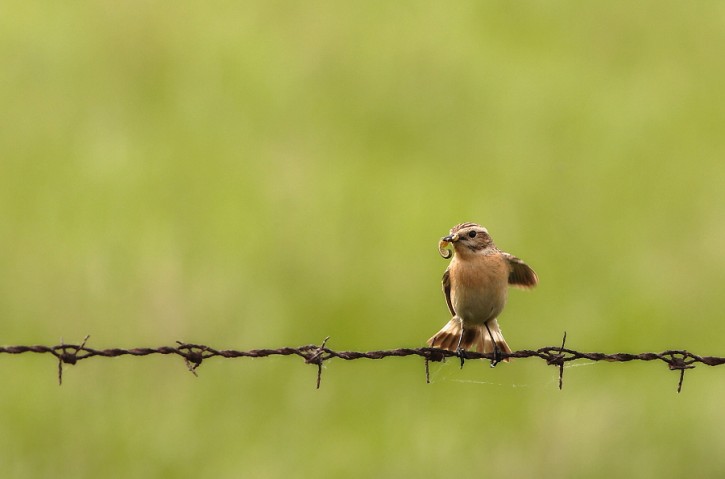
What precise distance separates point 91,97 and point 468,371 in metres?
5.60

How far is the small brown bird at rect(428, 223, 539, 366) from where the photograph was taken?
7305 millimetres

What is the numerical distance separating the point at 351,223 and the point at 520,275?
4.42m

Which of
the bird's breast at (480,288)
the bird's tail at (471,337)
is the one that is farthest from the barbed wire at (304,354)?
the bird's tail at (471,337)

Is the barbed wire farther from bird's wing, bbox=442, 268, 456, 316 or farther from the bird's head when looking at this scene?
bird's wing, bbox=442, 268, 456, 316

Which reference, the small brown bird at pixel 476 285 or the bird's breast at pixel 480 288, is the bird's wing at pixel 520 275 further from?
the bird's breast at pixel 480 288

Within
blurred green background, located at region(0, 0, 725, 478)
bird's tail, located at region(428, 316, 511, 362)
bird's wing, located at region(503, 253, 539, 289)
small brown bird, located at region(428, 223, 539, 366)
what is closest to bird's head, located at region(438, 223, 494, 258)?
small brown bird, located at region(428, 223, 539, 366)

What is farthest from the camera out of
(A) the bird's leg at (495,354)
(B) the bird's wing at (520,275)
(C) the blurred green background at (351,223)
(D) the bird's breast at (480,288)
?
(C) the blurred green background at (351,223)

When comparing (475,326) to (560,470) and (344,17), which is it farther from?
(344,17)

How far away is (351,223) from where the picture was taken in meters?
12.0

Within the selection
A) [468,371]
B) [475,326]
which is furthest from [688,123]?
[475,326]

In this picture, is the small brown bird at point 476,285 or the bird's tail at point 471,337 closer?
the small brown bird at point 476,285

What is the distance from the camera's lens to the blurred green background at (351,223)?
31.1 ft

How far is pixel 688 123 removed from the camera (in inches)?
564

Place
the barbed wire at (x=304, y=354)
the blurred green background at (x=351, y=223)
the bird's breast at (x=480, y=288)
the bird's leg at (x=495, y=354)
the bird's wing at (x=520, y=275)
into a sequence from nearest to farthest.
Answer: the barbed wire at (x=304, y=354), the bird's leg at (x=495, y=354), the bird's breast at (x=480, y=288), the bird's wing at (x=520, y=275), the blurred green background at (x=351, y=223)
